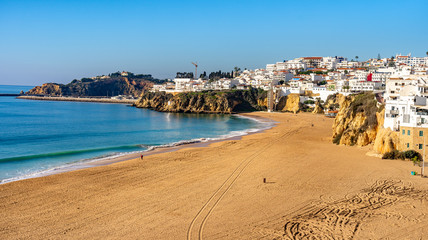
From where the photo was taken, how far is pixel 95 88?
153m

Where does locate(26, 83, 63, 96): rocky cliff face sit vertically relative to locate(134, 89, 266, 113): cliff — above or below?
above

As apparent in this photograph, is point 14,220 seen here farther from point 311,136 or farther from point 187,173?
point 311,136

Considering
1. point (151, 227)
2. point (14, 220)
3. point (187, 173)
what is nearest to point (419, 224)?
point (151, 227)

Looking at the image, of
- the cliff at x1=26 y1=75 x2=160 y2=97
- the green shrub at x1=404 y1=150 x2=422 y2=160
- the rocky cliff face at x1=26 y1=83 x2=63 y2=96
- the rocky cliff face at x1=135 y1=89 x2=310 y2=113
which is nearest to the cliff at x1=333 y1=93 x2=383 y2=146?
the green shrub at x1=404 y1=150 x2=422 y2=160

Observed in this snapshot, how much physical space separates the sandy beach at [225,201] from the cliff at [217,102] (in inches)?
2131

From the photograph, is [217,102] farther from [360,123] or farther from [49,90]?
[49,90]

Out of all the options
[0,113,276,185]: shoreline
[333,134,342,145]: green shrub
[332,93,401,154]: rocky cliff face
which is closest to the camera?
[0,113,276,185]: shoreline

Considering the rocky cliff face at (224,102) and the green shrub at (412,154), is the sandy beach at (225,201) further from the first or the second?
the rocky cliff face at (224,102)

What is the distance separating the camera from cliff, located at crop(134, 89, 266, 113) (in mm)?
76069

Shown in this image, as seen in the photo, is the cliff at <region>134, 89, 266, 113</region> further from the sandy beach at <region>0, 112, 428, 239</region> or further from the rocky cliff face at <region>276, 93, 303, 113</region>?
the sandy beach at <region>0, 112, 428, 239</region>

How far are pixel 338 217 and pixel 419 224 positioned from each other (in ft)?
8.97

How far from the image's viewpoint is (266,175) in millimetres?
18141

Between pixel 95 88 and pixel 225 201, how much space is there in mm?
151721

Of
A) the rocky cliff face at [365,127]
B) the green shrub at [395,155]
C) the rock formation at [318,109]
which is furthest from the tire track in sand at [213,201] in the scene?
the rock formation at [318,109]
